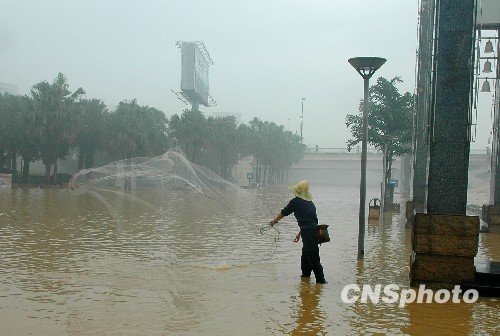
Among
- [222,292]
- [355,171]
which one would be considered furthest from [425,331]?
[355,171]

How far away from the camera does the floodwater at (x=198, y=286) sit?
24.2 ft

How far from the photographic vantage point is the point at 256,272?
449 inches

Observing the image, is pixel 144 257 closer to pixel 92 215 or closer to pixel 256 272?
pixel 256 272

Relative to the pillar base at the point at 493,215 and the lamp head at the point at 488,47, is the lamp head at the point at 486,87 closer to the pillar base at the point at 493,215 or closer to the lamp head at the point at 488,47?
the lamp head at the point at 488,47

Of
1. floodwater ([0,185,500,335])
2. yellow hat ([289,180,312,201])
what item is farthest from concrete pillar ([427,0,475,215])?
yellow hat ([289,180,312,201])

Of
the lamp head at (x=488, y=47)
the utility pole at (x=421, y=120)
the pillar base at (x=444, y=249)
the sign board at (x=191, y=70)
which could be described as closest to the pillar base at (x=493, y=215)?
the utility pole at (x=421, y=120)

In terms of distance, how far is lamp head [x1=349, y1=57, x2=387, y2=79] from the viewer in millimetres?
13374

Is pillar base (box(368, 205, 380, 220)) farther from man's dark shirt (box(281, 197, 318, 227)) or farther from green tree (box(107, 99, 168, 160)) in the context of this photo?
green tree (box(107, 99, 168, 160))

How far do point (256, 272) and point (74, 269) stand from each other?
3.48 metres

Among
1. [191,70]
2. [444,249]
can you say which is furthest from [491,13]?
[191,70]

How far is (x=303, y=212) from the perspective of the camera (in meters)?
10.5
